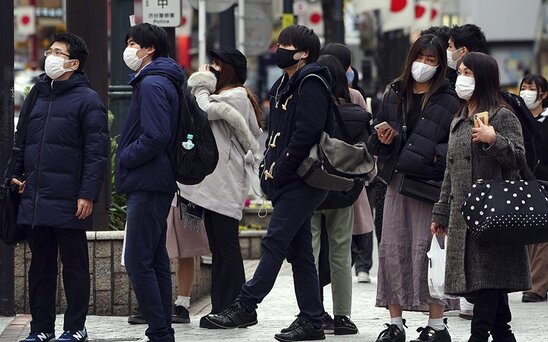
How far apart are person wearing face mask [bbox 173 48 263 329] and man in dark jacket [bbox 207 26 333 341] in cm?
69

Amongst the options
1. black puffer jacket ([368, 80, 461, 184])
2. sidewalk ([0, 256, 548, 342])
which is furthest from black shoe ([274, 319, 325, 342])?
black puffer jacket ([368, 80, 461, 184])

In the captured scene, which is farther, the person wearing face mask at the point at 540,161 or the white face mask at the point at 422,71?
the person wearing face mask at the point at 540,161

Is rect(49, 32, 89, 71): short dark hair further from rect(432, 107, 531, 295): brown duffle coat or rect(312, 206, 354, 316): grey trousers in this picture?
rect(432, 107, 531, 295): brown duffle coat

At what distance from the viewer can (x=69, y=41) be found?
8.84m

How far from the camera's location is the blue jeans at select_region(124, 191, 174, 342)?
8.33 meters

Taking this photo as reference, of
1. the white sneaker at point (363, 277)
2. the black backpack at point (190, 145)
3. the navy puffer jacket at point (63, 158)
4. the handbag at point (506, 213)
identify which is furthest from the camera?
the white sneaker at point (363, 277)

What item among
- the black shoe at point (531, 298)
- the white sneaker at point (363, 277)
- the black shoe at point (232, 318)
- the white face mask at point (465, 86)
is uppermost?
the white face mask at point (465, 86)

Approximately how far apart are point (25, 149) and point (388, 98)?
7.11 ft

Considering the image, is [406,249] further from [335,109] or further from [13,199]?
[13,199]

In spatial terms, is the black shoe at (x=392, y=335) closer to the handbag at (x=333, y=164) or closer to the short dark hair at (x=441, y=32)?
the handbag at (x=333, y=164)

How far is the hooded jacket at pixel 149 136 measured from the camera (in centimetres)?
823

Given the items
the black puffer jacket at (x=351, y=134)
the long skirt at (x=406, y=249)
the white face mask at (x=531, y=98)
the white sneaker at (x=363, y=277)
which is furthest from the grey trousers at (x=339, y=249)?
the white sneaker at (x=363, y=277)

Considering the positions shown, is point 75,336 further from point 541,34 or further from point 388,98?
point 541,34

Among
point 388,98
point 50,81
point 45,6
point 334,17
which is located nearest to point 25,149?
point 50,81
